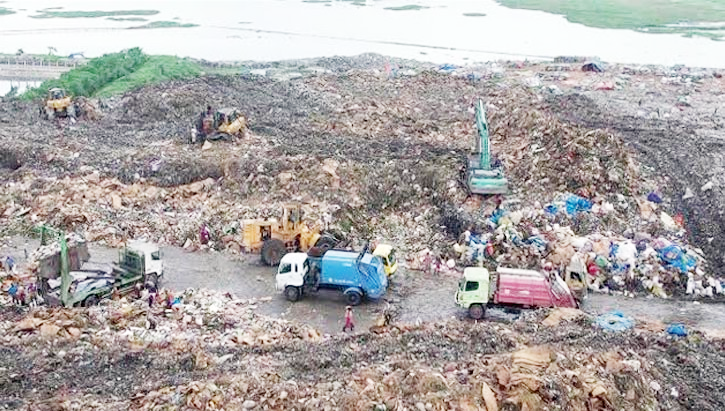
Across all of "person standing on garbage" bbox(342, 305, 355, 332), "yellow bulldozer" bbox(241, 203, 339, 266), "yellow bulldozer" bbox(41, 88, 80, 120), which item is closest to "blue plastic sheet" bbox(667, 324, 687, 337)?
"person standing on garbage" bbox(342, 305, 355, 332)

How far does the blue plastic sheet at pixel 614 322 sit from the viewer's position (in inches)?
551

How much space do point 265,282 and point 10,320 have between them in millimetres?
5427

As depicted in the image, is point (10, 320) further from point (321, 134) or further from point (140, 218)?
point (321, 134)

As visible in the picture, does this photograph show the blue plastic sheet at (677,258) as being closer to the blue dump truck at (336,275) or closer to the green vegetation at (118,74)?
the blue dump truck at (336,275)

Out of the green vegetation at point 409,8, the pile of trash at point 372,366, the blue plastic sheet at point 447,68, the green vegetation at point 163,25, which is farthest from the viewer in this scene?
the green vegetation at point 409,8

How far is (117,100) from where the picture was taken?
108ft

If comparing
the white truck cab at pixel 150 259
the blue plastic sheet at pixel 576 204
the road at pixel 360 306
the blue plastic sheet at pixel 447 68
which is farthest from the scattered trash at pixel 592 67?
the white truck cab at pixel 150 259

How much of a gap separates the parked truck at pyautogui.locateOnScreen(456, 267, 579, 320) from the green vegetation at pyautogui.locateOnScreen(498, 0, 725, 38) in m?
47.5

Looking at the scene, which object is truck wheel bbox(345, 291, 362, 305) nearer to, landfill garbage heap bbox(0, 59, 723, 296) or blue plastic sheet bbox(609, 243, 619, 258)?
landfill garbage heap bbox(0, 59, 723, 296)

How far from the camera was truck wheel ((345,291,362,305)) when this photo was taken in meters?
16.5

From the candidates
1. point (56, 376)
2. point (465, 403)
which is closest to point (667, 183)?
point (465, 403)

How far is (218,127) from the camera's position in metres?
25.8

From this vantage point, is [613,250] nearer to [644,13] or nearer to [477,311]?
[477,311]

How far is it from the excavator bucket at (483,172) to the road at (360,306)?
3290mm
